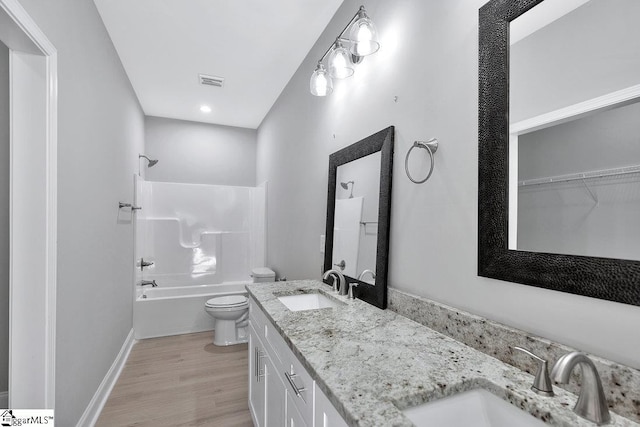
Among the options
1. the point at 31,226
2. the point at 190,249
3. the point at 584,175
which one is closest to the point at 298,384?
the point at 584,175

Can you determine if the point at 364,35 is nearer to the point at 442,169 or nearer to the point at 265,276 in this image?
the point at 442,169

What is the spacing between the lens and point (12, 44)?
49.9 inches

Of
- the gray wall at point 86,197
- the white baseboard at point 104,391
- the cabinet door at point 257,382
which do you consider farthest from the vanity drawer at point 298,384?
the white baseboard at point 104,391

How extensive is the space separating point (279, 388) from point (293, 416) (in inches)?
8.0

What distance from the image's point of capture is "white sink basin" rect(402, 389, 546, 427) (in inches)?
29.1

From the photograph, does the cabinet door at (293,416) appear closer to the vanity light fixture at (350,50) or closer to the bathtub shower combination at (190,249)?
the vanity light fixture at (350,50)

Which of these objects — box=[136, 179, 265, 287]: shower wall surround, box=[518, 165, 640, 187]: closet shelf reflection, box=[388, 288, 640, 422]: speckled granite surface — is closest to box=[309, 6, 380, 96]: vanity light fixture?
box=[518, 165, 640, 187]: closet shelf reflection

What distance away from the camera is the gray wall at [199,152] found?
13.8 ft

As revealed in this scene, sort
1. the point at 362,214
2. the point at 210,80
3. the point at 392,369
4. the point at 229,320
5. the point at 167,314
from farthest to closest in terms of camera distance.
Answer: the point at 167,314
the point at 229,320
the point at 210,80
the point at 362,214
the point at 392,369

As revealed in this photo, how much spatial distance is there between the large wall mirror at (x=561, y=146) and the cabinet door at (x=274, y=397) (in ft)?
3.04

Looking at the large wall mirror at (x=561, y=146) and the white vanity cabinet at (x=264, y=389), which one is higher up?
the large wall mirror at (x=561, y=146)

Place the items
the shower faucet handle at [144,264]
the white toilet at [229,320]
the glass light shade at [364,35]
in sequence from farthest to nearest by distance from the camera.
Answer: the shower faucet handle at [144,264], the white toilet at [229,320], the glass light shade at [364,35]

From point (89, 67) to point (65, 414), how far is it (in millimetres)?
1993

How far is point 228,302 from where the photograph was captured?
328 centimetres
